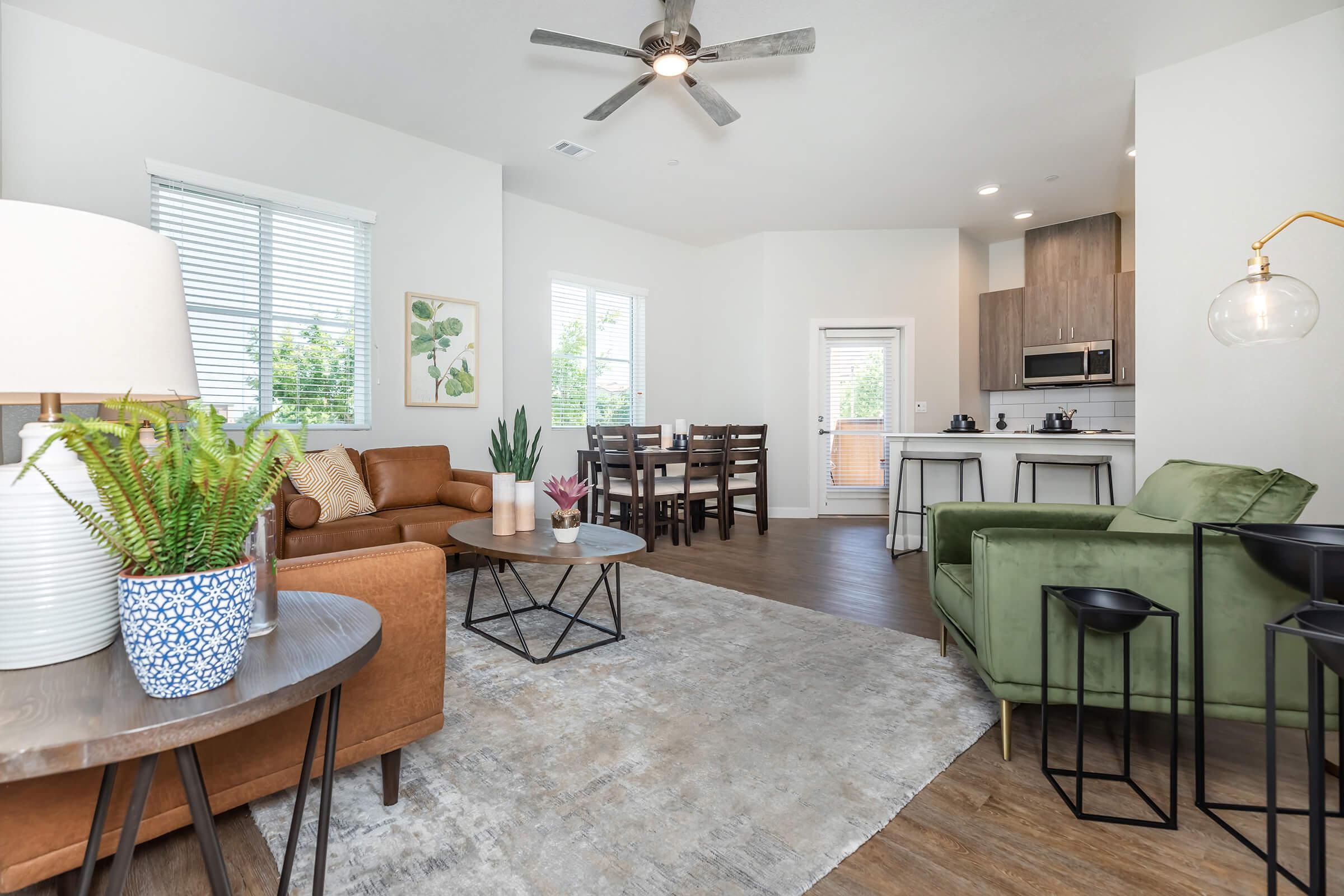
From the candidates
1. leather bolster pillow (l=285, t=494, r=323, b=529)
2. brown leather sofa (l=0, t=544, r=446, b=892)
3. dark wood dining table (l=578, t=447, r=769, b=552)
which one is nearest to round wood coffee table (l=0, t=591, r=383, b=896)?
brown leather sofa (l=0, t=544, r=446, b=892)

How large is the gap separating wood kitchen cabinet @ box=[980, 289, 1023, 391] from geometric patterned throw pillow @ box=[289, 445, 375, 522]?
19.9 ft

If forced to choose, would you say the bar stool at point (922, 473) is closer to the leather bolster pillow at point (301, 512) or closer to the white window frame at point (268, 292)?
the leather bolster pillow at point (301, 512)

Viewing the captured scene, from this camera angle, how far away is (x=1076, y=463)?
3986mm

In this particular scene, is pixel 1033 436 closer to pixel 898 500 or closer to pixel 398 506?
pixel 898 500

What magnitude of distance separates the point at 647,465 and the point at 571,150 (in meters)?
2.45

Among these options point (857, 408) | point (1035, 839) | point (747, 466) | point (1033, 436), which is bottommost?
point (1035, 839)

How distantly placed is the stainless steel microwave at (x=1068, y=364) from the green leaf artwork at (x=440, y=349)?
17.7 ft

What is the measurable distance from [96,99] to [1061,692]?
16.4 feet

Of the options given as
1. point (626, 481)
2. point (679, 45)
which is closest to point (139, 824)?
point (679, 45)

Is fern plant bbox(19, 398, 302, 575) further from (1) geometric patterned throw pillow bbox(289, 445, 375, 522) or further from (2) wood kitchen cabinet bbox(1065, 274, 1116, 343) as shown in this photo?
(2) wood kitchen cabinet bbox(1065, 274, 1116, 343)

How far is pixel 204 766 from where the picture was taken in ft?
4.02

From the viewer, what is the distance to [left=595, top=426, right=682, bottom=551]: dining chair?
468cm

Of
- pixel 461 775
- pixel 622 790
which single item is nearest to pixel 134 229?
pixel 461 775

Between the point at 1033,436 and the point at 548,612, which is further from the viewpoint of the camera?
the point at 1033,436
